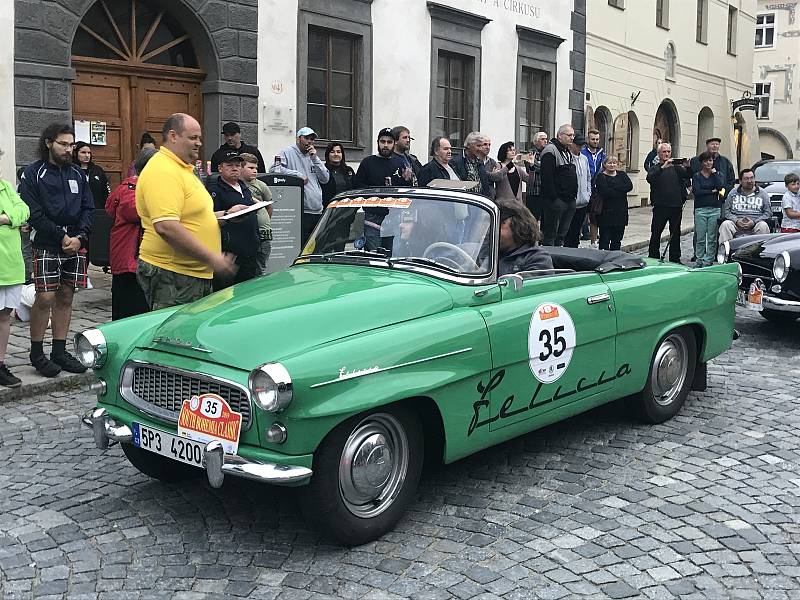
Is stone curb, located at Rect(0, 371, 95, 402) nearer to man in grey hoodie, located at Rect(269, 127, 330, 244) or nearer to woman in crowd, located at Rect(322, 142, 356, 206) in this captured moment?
man in grey hoodie, located at Rect(269, 127, 330, 244)

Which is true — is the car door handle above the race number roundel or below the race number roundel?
above

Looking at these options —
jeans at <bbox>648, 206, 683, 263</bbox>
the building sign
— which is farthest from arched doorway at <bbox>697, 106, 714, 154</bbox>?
jeans at <bbox>648, 206, 683, 263</bbox>

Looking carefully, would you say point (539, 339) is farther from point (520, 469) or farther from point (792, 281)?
point (792, 281)

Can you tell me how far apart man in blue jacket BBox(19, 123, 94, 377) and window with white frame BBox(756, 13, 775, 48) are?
139 ft

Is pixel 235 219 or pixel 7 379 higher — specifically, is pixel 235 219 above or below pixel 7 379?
above

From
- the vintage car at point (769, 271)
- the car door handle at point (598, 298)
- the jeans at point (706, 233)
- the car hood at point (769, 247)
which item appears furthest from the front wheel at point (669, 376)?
the jeans at point (706, 233)

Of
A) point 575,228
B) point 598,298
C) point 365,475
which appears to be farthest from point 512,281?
point 575,228

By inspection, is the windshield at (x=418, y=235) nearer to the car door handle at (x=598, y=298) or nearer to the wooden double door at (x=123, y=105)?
the car door handle at (x=598, y=298)

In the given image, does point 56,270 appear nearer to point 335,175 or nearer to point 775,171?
point 335,175

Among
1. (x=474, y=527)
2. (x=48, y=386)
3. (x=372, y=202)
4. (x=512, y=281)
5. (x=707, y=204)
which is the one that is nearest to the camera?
(x=474, y=527)

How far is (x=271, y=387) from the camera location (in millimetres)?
3811

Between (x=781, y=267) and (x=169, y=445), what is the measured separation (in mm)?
6623

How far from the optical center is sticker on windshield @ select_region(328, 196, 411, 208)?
17.2ft

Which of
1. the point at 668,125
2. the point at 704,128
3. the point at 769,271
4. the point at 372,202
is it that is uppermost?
the point at 704,128
